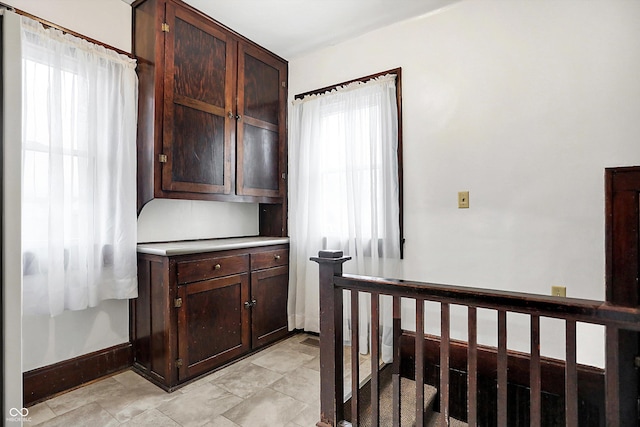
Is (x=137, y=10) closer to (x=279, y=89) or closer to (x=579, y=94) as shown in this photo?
(x=279, y=89)

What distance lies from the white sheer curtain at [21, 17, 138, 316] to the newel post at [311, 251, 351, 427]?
1.46 meters

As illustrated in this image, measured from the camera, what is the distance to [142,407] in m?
1.91

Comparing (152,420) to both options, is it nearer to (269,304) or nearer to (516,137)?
(269,304)

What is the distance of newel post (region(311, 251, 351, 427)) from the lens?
59.4 inches

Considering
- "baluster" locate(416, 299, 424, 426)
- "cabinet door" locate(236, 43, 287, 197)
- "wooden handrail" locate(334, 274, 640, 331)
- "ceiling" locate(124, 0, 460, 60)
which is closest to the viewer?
"wooden handrail" locate(334, 274, 640, 331)

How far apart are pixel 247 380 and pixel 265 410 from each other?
0.37 metres

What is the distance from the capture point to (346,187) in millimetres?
2768

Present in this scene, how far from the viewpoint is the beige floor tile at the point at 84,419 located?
175cm

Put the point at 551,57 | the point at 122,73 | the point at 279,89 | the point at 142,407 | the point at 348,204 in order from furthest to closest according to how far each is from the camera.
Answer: the point at 279,89, the point at 348,204, the point at 122,73, the point at 551,57, the point at 142,407

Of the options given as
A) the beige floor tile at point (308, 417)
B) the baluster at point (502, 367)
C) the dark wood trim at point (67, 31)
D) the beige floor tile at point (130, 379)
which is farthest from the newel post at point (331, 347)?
the dark wood trim at point (67, 31)

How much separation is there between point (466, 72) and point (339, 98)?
999mm

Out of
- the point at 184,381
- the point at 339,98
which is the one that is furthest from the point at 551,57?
the point at 184,381

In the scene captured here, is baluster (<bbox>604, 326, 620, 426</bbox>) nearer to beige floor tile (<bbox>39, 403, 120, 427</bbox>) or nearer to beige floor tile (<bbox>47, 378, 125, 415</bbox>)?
beige floor tile (<bbox>39, 403, 120, 427</bbox>)

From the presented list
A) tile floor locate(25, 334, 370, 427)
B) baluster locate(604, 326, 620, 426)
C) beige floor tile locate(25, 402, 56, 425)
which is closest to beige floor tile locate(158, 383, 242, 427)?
tile floor locate(25, 334, 370, 427)
